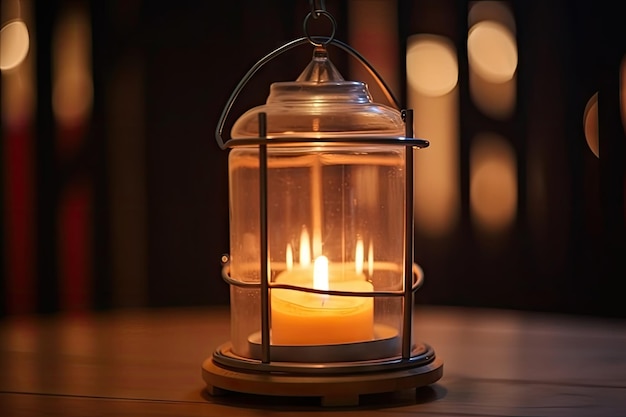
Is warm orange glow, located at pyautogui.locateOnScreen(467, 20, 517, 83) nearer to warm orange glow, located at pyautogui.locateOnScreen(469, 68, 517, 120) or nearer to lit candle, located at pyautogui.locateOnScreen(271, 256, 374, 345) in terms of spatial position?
warm orange glow, located at pyautogui.locateOnScreen(469, 68, 517, 120)

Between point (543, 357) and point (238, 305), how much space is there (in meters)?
0.32

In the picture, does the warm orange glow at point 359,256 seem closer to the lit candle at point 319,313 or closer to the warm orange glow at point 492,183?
the lit candle at point 319,313

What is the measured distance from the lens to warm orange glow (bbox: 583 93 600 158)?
1404 millimetres

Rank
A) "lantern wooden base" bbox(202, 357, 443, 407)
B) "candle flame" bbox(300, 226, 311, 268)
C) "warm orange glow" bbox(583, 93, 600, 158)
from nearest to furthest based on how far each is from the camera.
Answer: "lantern wooden base" bbox(202, 357, 443, 407)
"candle flame" bbox(300, 226, 311, 268)
"warm orange glow" bbox(583, 93, 600, 158)

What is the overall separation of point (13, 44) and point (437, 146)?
703mm

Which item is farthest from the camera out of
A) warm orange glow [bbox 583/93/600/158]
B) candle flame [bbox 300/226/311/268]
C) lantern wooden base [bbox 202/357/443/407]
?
warm orange glow [bbox 583/93/600/158]

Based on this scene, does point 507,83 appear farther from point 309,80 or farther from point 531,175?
point 309,80

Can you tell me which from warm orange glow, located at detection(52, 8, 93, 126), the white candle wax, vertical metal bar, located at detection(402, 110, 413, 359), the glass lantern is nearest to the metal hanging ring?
the glass lantern

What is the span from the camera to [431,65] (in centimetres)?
150

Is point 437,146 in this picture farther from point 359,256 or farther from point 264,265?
point 264,265

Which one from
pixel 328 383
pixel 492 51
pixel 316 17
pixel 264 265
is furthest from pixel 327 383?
pixel 492 51

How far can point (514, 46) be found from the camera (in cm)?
147

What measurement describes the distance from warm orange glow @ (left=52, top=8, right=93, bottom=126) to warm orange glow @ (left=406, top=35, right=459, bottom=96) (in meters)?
0.52

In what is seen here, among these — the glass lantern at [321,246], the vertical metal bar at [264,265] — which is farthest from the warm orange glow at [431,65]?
the vertical metal bar at [264,265]
